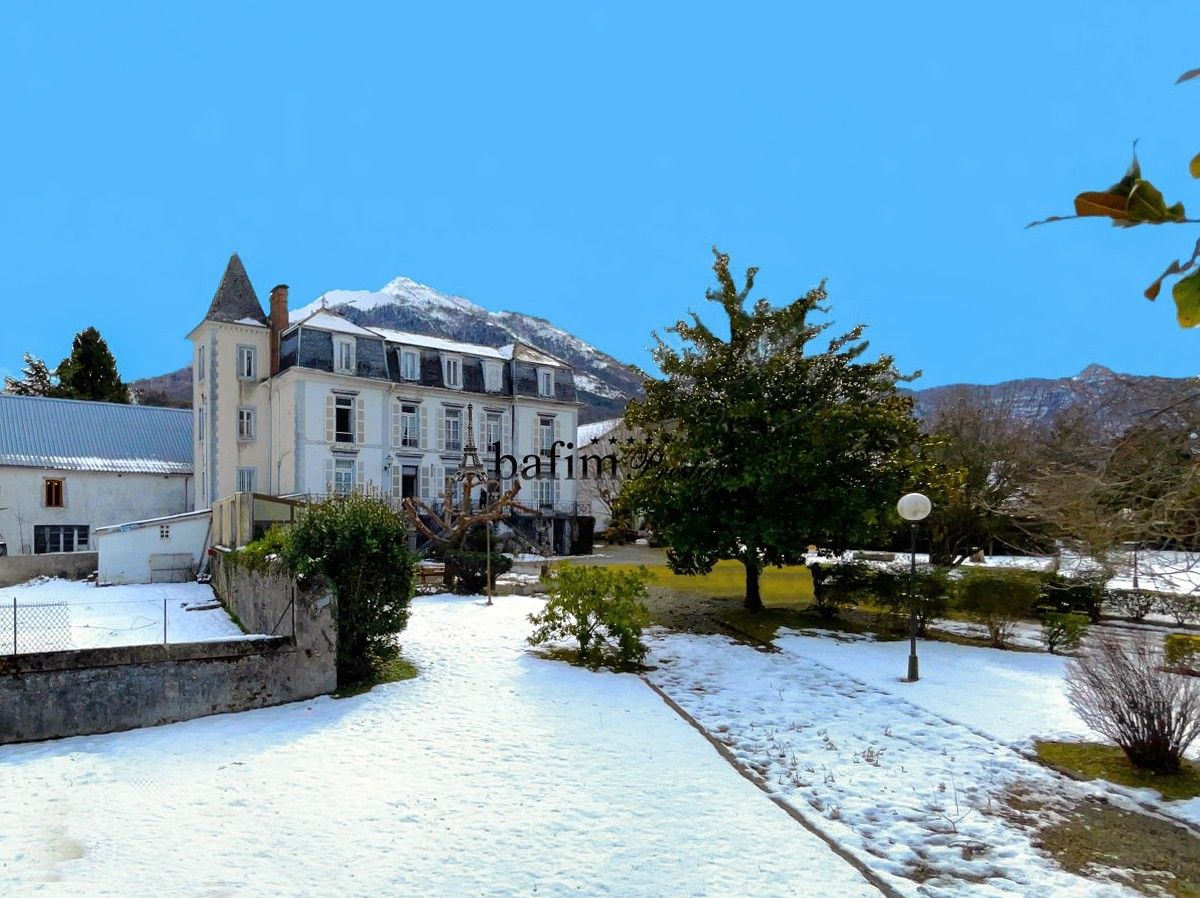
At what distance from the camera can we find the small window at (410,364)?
35.9 m

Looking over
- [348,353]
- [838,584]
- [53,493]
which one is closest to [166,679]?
[838,584]

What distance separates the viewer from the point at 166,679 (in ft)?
31.5

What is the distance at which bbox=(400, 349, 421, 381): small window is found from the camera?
35875mm

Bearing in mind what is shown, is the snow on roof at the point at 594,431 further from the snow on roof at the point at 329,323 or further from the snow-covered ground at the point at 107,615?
the snow-covered ground at the point at 107,615

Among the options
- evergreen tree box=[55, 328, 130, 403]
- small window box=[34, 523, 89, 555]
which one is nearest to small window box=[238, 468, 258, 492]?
small window box=[34, 523, 89, 555]

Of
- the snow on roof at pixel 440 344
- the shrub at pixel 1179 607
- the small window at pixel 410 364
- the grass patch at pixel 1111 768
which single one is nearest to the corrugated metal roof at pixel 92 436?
the small window at pixel 410 364

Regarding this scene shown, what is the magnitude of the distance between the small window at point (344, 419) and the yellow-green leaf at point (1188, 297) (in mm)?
34176

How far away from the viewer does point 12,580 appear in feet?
77.9

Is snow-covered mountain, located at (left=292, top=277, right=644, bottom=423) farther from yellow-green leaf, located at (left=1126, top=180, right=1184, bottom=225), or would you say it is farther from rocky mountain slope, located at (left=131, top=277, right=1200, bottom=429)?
yellow-green leaf, located at (left=1126, top=180, right=1184, bottom=225)

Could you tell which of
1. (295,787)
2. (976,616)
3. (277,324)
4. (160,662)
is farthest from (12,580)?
(976,616)

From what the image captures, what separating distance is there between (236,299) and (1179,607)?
37212 mm

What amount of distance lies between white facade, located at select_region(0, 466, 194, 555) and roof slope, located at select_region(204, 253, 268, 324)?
27.7 feet

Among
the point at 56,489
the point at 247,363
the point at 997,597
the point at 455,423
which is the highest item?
the point at 247,363

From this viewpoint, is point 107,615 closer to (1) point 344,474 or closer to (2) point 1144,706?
(1) point 344,474
